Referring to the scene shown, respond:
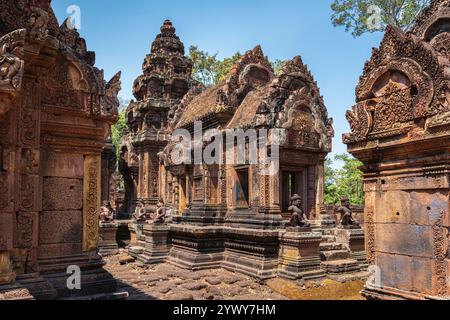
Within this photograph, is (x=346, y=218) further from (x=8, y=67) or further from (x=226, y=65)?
(x=226, y=65)

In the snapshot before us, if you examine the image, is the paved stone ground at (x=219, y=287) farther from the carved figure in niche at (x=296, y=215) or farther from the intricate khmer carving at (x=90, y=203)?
the intricate khmer carving at (x=90, y=203)

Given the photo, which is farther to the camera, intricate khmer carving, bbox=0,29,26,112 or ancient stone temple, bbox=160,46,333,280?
ancient stone temple, bbox=160,46,333,280

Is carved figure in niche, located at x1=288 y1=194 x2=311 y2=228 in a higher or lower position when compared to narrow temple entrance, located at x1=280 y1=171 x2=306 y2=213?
lower

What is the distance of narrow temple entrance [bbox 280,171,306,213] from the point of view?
1300 cm

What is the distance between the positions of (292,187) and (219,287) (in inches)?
194

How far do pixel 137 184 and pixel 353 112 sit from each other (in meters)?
16.1

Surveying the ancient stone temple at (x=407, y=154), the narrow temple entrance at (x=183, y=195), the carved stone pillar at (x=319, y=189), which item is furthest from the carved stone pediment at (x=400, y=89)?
the narrow temple entrance at (x=183, y=195)

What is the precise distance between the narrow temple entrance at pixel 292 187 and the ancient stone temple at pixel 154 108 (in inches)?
261

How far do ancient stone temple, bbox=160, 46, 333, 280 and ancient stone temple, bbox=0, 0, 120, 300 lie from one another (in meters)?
6.11

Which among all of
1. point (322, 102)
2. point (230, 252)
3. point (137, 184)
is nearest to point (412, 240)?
point (230, 252)

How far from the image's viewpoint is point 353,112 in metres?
5.53

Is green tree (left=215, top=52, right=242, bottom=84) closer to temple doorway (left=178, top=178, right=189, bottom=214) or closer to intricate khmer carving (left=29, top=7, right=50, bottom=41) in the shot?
temple doorway (left=178, top=178, right=189, bottom=214)

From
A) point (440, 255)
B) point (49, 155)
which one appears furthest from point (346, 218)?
point (49, 155)

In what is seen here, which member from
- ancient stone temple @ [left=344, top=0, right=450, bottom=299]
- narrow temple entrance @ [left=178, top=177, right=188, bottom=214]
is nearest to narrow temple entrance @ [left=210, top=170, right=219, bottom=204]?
narrow temple entrance @ [left=178, top=177, right=188, bottom=214]
